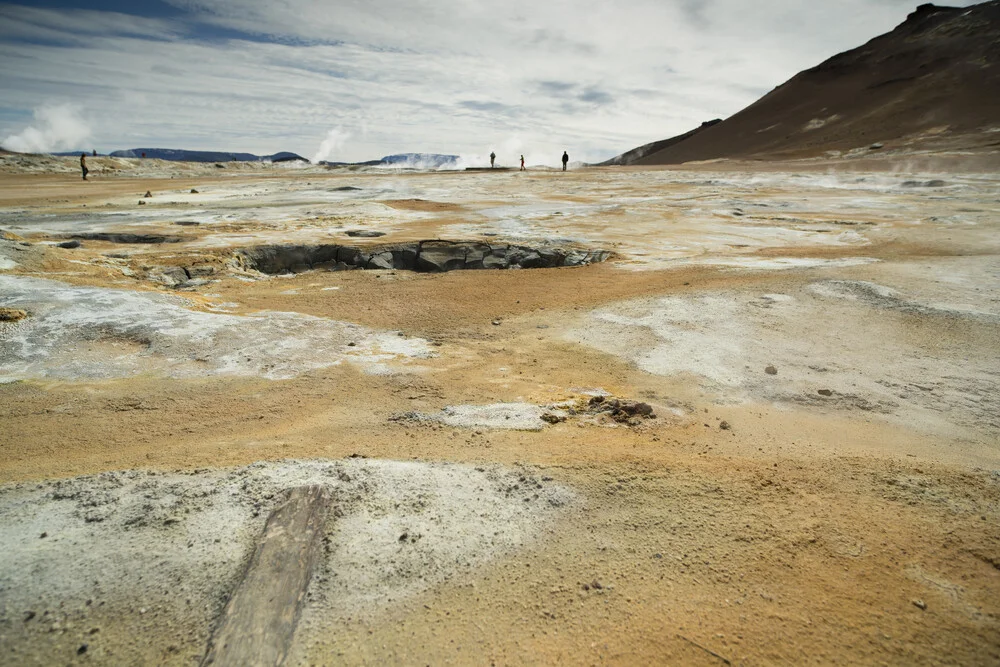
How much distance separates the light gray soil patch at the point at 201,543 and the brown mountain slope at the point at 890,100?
3926 cm

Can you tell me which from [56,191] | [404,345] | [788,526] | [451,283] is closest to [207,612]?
[788,526]

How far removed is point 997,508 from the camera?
3.05 metres

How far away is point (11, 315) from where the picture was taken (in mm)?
5539

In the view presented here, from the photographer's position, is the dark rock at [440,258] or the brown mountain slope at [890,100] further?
the brown mountain slope at [890,100]

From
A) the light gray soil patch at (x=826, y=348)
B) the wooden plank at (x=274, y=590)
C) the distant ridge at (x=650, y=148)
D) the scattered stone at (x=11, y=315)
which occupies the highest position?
the distant ridge at (x=650, y=148)

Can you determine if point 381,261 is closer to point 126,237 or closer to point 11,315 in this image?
point 126,237

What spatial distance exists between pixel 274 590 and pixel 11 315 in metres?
5.32

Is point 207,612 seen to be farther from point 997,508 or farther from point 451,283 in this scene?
point 451,283

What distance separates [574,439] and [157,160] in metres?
53.1

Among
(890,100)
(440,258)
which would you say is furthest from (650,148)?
(440,258)

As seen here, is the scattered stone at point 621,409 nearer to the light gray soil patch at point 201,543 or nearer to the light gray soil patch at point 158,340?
the light gray soil patch at point 201,543

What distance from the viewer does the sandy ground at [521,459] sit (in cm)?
232

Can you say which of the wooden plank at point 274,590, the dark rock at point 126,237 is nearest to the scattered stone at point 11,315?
the wooden plank at point 274,590

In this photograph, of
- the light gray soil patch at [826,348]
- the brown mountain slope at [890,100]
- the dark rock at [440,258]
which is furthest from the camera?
the brown mountain slope at [890,100]
